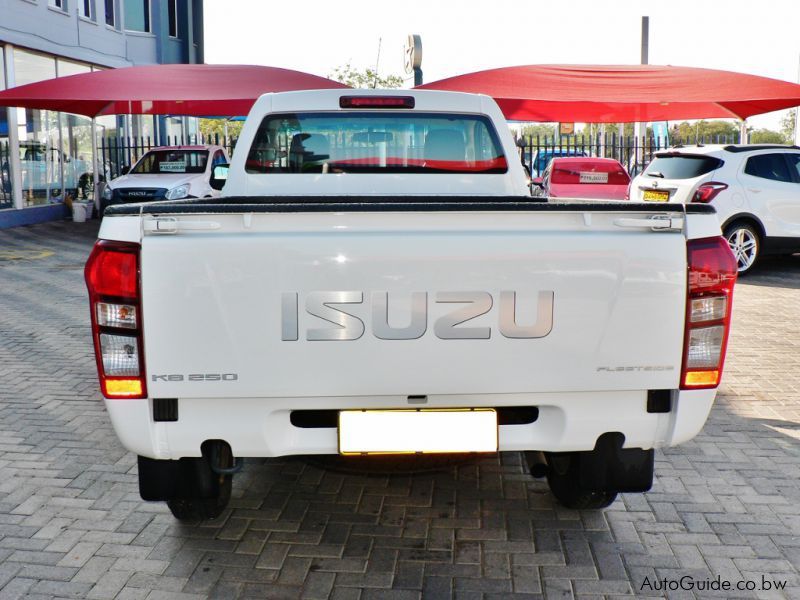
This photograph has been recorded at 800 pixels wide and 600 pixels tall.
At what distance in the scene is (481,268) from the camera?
9.67 feet

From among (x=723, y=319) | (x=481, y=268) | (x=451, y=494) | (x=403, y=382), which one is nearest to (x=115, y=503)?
(x=451, y=494)

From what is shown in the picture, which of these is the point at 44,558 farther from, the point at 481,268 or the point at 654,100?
the point at 654,100

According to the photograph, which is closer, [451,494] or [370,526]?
[370,526]

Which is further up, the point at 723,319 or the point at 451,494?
the point at 723,319

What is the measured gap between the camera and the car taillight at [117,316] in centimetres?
289

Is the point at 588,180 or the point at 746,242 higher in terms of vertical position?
the point at 588,180

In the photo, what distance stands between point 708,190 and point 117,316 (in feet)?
34.3

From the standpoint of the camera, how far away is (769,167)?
1224cm

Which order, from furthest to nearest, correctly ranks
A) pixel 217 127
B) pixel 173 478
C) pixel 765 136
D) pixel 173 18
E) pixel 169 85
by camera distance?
1. pixel 217 127
2. pixel 765 136
3. pixel 173 18
4. pixel 169 85
5. pixel 173 478

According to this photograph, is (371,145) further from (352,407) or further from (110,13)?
(110,13)

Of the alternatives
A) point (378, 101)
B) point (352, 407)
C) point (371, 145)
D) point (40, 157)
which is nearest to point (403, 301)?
point (352, 407)

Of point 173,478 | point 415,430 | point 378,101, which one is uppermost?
point 378,101

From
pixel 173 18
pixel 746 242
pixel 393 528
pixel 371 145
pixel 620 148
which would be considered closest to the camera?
pixel 393 528

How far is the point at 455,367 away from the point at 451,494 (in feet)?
Result: 4.75
